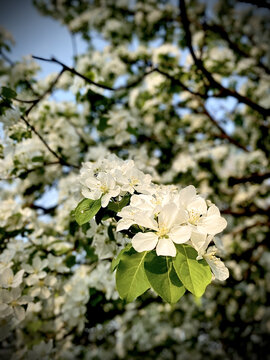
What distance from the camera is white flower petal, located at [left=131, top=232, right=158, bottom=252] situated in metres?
0.96

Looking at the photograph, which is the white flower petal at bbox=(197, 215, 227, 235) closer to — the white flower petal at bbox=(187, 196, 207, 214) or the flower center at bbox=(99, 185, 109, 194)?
the white flower petal at bbox=(187, 196, 207, 214)

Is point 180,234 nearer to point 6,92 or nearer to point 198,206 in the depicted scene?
point 198,206

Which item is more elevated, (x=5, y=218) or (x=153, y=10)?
(x=153, y=10)

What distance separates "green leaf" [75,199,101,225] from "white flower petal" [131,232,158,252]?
0.30 metres

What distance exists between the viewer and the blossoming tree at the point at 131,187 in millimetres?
1067

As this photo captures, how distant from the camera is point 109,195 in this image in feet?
3.97

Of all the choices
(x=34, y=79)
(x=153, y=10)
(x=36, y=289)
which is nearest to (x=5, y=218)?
(x=36, y=289)

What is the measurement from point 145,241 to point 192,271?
217 millimetres

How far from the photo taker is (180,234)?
98cm

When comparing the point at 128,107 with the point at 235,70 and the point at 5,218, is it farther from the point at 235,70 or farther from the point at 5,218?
the point at 5,218

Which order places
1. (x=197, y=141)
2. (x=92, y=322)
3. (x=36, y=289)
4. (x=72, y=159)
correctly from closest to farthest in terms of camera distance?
1. (x=36, y=289)
2. (x=92, y=322)
3. (x=72, y=159)
4. (x=197, y=141)

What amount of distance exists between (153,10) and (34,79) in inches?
139

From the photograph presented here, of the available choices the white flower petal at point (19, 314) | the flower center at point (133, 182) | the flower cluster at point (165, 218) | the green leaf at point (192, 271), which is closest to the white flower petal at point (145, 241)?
the flower cluster at point (165, 218)

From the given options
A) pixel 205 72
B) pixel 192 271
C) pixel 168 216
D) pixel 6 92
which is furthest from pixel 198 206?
pixel 6 92
